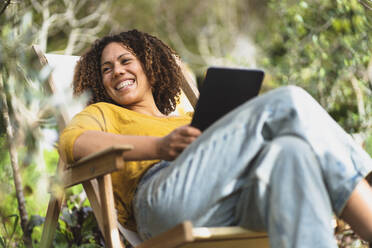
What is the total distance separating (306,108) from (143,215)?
0.75m

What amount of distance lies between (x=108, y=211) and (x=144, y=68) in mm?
1027

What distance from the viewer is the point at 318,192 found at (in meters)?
1.62

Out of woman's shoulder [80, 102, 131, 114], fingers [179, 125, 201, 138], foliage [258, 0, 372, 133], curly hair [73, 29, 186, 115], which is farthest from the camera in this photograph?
foliage [258, 0, 372, 133]

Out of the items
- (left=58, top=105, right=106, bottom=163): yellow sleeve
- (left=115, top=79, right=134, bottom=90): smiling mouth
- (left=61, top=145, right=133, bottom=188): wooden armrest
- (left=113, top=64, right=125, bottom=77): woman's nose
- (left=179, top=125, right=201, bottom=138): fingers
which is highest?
(left=113, top=64, right=125, bottom=77): woman's nose

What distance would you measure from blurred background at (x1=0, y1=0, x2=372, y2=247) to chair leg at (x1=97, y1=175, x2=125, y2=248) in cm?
25

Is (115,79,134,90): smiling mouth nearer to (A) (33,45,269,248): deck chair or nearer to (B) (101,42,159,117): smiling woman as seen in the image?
(B) (101,42,159,117): smiling woman

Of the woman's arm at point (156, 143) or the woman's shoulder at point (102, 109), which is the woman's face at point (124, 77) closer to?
the woman's shoulder at point (102, 109)

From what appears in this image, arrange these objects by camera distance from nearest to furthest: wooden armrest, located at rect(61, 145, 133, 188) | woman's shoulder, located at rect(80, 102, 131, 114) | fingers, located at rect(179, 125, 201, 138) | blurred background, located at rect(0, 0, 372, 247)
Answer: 1. blurred background, located at rect(0, 0, 372, 247)
2. wooden armrest, located at rect(61, 145, 133, 188)
3. fingers, located at rect(179, 125, 201, 138)
4. woman's shoulder, located at rect(80, 102, 131, 114)

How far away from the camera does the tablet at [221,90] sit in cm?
204

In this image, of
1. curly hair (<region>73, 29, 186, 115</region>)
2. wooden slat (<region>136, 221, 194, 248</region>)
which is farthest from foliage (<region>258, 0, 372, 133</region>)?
wooden slat (<region>136, 221, 194, 248</region>)

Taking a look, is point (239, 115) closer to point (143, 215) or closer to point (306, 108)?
point (306, 108)

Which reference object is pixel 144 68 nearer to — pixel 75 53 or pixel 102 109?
pixel 102 109

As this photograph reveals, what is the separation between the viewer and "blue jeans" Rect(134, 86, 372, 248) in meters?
1.63

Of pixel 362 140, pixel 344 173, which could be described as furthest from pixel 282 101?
pixel 362 140
